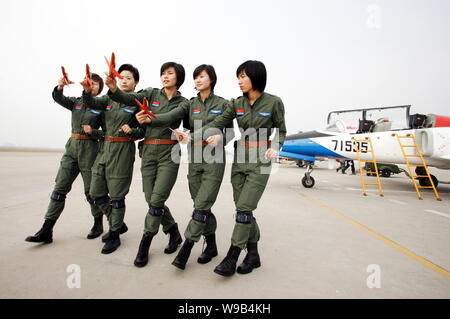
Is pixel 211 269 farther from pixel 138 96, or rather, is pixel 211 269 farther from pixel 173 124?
pixel 138 96

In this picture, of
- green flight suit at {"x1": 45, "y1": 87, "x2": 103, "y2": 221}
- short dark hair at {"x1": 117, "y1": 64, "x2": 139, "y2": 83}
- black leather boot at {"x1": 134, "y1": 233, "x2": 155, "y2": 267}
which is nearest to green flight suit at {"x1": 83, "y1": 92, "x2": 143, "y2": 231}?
green flight suit at {"x1": 45, "y1": 87, "x2": 103, "y2": 221}

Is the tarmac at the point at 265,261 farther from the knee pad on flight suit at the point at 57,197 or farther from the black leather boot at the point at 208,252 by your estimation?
the knee pad on flight suit at the point at 57,197

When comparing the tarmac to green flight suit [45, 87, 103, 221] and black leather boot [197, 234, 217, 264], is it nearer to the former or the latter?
black leather boot [197, 234, 217, 264]

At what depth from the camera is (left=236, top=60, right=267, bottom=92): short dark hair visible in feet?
7.14

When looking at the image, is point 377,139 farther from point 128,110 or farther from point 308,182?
point 128,110

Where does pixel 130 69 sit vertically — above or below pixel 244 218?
above

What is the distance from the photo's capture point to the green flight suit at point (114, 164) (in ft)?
8.38

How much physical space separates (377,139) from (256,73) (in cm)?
709

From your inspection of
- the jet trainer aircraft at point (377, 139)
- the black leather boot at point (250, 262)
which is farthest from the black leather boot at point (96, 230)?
the jet trainer aircraft at point (377, 139)

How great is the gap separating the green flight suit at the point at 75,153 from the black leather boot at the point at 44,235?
9cm

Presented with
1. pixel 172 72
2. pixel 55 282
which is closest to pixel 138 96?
pixel 172 72

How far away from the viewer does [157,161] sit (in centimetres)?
242

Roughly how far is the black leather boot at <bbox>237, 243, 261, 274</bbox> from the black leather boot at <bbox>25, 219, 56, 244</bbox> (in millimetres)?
2203
